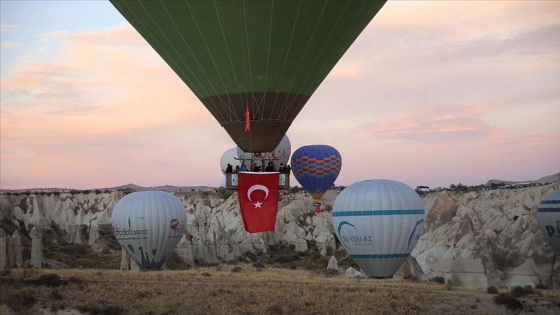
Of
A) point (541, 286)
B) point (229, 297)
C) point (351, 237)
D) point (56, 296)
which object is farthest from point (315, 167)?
point (56, 296)

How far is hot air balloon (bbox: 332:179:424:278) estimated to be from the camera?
4356 centimetres

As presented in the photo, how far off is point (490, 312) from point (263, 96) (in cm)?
1196

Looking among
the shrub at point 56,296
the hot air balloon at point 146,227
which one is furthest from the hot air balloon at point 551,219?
the shrub at point 56,296

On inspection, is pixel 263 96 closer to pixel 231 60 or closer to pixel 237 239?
pixel 231 60

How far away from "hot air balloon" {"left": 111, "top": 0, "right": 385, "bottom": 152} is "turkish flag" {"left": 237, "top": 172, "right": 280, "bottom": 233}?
4.33ft

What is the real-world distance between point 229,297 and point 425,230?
51021 millimetres

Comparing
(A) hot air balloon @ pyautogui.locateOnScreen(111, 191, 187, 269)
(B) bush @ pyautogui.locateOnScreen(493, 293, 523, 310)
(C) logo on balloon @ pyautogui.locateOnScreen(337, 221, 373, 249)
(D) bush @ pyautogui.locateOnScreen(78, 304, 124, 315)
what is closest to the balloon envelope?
(A) hot air balloon @ pyautogui.locateOnScreen(111, 191, 187, 269)

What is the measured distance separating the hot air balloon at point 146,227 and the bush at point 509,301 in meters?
24.2

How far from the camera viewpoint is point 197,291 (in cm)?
3120

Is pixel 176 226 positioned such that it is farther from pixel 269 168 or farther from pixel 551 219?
pixel 551 219

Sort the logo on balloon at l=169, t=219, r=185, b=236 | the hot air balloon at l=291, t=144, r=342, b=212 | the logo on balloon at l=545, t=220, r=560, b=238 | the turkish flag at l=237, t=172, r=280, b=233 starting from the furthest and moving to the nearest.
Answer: the logo on balloon at l=545, t=220, r=560, b=238
the hot air balloon at l=291, t=144, r=342, b=212
the logo on balloon at l=169, t=219, r=185, b=236
the turkish flag at l=237, t=172, r=280, b=233

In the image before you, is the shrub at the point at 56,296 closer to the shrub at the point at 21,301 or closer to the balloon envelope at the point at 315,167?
the shrub at the point at 21,301

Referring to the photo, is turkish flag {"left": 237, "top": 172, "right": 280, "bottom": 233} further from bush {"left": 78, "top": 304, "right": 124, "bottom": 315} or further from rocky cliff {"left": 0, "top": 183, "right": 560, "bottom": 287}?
rocky cliff {"left": 0, "top": 183, "right": 560, "bottom": 287}

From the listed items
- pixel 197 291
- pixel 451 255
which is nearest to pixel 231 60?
pixel 197 291
